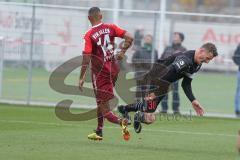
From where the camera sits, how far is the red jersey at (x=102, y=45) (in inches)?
564

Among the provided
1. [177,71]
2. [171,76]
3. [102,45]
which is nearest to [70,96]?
[102,45]

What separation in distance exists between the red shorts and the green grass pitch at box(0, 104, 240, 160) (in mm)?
765

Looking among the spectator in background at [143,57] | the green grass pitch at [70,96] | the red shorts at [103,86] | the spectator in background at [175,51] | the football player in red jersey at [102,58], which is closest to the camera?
the football player in red jersey at [102,58]

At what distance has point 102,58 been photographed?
47.7 feet

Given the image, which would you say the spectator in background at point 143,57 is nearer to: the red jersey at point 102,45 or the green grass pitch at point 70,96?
the green grass pitch at point 70,96

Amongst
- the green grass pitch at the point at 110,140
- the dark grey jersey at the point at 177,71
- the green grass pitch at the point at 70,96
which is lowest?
the green grass pitch at the point at 110,140

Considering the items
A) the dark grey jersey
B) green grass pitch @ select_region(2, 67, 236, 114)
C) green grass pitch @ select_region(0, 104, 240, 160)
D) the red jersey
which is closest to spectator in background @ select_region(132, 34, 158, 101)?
green grass pitch @ select_region(2, 67, 236, 114)

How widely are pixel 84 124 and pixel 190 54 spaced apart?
4.67 metres

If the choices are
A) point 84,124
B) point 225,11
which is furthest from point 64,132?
point 225,11

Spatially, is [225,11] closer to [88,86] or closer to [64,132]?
[88,86]

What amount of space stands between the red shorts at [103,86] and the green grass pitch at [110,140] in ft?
2.51

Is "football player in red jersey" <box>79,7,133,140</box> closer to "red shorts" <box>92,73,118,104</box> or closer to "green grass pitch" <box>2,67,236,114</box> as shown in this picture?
"red shorts" <box>92,73,118,104</box>

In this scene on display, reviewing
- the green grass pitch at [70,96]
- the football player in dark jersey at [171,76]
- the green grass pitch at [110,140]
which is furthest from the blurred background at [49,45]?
the football player in dark jersey at [171,76]

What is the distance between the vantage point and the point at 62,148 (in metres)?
13.3
